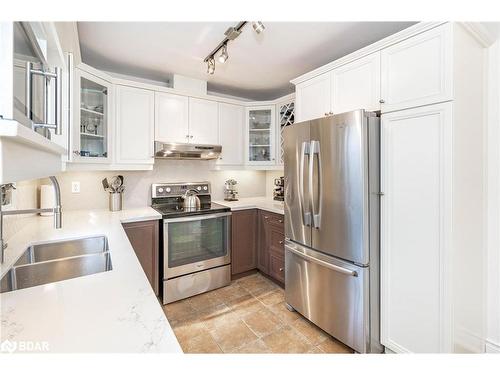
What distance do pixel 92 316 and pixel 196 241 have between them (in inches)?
75.0

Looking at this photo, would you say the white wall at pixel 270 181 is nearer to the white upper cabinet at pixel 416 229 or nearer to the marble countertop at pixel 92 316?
the white upper cabinet at pixel 416 229

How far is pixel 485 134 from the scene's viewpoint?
164 cm

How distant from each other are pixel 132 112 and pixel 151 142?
1.12ft

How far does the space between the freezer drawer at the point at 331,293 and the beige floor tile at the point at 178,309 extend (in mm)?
975

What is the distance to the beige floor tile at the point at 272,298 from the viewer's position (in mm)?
2490

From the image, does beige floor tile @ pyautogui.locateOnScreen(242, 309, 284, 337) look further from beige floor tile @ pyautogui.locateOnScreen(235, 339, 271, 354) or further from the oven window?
the oven window

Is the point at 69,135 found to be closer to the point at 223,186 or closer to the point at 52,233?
the point at 52,233

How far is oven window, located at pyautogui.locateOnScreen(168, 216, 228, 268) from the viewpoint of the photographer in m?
2.49

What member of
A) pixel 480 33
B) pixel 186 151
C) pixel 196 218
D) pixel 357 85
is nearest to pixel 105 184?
pixel 186 151

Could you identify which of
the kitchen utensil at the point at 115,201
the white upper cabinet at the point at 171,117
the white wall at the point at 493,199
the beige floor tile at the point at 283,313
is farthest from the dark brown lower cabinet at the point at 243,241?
the white wall at the point at 493,199

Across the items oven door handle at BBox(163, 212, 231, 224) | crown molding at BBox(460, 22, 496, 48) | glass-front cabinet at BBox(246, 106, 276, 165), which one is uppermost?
crown molding at BBox(460, 22, 496, 48)

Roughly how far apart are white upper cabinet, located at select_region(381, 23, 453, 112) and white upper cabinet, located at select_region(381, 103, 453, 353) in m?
0.07

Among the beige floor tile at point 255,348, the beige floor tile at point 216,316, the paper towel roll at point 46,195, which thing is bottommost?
the beige floor tile at point 255,348

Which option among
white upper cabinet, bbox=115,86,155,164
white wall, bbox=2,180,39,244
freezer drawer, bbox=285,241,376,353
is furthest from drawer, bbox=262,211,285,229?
white wall, bbox=2,180,39,244
